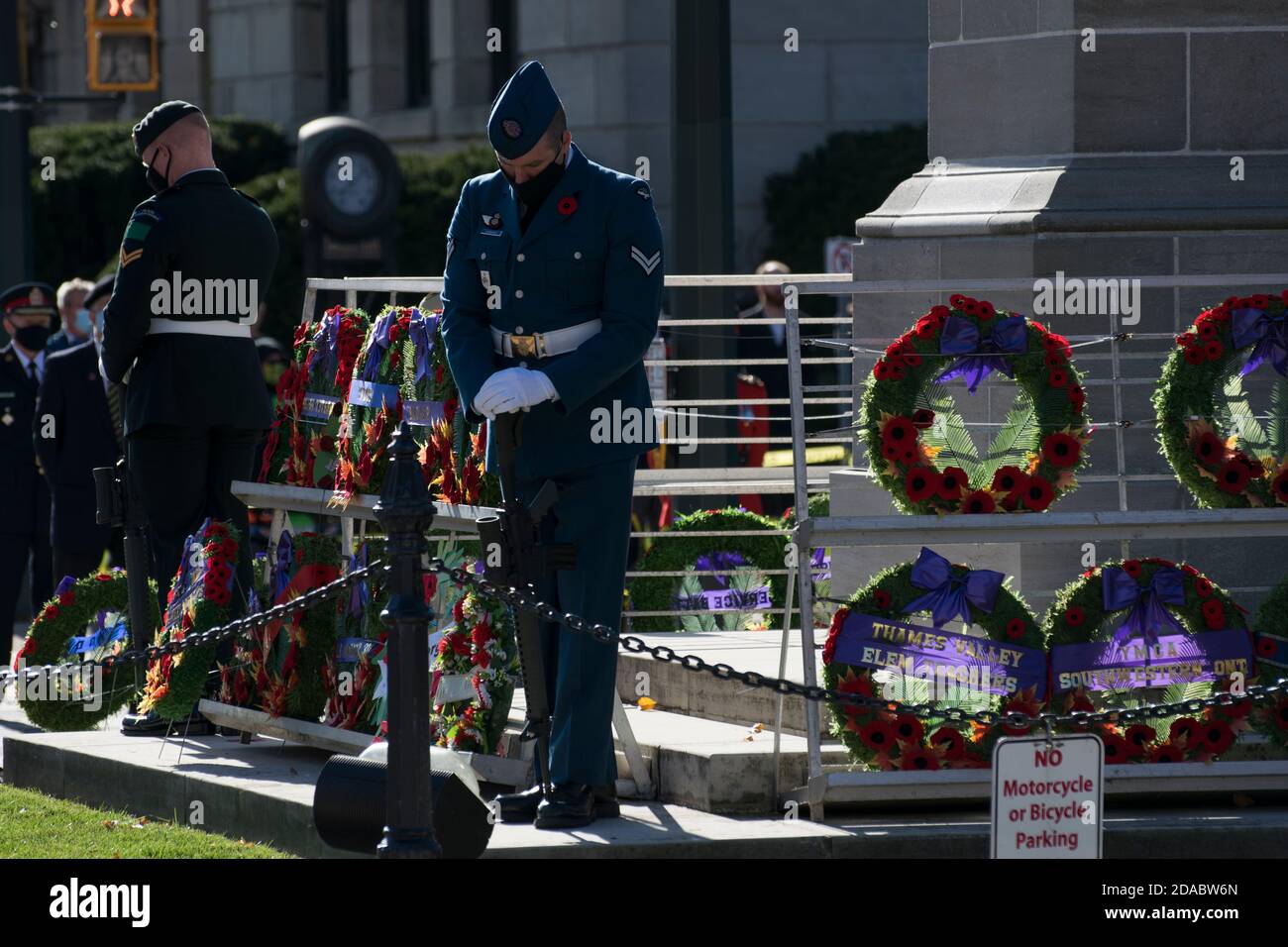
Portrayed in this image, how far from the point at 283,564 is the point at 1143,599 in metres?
3.07

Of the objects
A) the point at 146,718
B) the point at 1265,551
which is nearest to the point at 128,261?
the point at 146,718

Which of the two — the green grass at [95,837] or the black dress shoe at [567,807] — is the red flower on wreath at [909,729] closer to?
the black dress shoe at [567,807]

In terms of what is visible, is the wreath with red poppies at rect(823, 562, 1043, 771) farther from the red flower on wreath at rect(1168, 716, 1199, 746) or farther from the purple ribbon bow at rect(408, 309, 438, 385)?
the purple ribbon bow at rect(408, 309, 438, 385)

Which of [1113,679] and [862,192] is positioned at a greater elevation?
[862,192]

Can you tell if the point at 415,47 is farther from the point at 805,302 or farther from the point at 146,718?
the point at 146,718

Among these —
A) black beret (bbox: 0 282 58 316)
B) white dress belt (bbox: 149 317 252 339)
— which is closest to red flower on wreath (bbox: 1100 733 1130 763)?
white dress belt (bbox: 149 317 252 339)

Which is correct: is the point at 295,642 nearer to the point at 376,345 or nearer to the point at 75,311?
the point at 376,345

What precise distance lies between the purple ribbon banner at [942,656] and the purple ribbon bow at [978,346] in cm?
80

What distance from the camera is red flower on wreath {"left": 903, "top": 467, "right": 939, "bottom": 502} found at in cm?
747

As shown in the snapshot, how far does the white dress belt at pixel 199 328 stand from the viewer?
8.97m

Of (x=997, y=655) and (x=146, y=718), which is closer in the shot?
(x=997, y=655)

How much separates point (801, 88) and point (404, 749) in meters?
21.6

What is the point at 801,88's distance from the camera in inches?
1066

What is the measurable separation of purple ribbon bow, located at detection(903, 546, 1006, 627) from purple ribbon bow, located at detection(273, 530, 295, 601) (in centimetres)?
242
